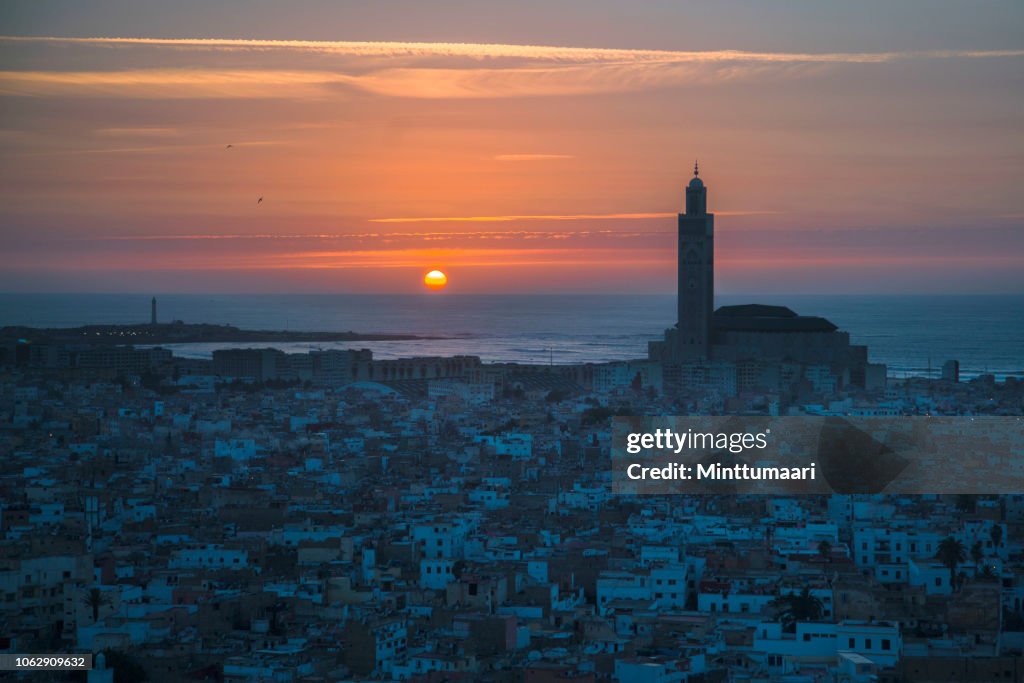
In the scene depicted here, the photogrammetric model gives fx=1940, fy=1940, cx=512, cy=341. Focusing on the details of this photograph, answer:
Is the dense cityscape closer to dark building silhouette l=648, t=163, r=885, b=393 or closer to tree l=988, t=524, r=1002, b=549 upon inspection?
tree l=988, t=524, r=1002, b=549

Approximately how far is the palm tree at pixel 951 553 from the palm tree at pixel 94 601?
5.98m

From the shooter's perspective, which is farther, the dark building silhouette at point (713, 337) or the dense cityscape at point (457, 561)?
the dark building silhouette at point (713, 337)

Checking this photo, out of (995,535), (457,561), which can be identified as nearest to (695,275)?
(995,535)

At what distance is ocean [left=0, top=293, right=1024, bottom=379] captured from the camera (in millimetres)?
53500

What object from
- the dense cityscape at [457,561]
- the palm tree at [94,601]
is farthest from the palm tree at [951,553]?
the palm tree at [94,601]

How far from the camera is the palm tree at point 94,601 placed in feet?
38.5

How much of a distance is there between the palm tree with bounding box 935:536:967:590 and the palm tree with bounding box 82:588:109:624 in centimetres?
598

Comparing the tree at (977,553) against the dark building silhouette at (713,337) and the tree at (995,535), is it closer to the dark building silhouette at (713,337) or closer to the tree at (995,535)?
the tree at (995,535)

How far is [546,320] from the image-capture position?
8312 centimetres

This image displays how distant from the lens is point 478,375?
1597 inches

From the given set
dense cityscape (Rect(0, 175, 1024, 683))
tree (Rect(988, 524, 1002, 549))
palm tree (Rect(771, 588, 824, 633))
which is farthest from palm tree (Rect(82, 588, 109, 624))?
tree (Rect(988, 524, 1002, 549))

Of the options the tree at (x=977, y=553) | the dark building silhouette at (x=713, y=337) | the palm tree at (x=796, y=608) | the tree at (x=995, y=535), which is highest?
the dark building silhouette at (x=713, y=337)

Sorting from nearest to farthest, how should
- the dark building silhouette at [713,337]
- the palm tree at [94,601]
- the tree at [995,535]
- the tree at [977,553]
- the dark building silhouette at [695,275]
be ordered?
the palm tree at [94,601] < the tree at [977,553] < the tree at [995,535] < the dark building silhouette at [713,337] < the dark building silhouette at [695,275]

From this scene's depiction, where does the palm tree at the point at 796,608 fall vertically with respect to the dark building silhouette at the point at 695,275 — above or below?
below
